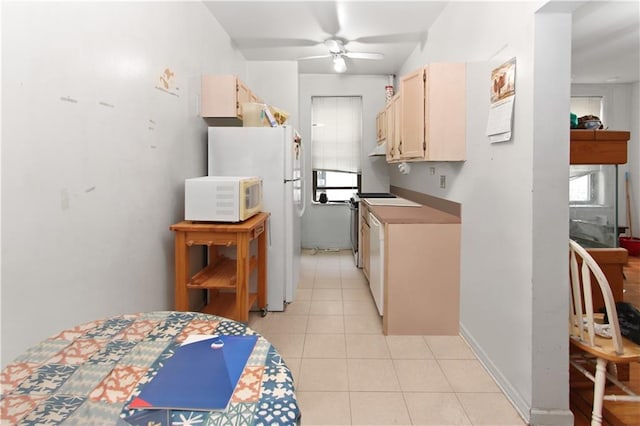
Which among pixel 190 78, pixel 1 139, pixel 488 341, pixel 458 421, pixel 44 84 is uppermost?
pixel 190 78

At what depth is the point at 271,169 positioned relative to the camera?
343 centimetres

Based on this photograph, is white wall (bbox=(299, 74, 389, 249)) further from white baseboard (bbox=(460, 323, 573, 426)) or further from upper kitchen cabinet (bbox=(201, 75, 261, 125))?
white baseboard (bbox=(460, 323, 573, 426))

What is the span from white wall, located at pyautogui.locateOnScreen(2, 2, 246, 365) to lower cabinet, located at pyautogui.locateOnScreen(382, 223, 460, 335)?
1.65m

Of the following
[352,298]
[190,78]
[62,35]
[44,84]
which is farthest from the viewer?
[352,298]

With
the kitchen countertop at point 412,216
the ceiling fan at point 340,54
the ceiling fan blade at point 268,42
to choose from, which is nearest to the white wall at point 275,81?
the ceiling fan at point 340,54

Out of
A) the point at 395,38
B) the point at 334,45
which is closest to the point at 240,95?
the point at 334,45

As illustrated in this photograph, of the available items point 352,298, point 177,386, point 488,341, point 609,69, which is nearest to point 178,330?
point 177,386

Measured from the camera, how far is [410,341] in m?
2.93

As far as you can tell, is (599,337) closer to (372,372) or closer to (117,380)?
(372,372)

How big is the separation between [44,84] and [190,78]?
5.67 ft

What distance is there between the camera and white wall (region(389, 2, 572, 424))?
1905 millimetres

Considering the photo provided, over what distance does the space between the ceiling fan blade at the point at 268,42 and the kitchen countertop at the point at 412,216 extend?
212 centimetres

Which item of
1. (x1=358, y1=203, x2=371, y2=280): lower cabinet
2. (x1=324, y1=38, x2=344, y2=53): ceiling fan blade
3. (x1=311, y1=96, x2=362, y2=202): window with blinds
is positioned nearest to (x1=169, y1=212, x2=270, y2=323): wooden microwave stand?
(x1=358, y1=203, x2=371, y2=280): lower cabinet

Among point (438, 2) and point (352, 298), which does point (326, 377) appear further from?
point (438, 2)
